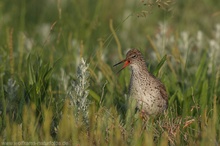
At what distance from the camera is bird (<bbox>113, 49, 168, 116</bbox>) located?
7664 mm

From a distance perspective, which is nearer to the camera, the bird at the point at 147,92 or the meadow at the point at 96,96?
the meadow at the point at 96,96

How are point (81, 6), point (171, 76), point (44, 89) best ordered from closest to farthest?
point (44, 89), point (171, 76), point (81, 6)

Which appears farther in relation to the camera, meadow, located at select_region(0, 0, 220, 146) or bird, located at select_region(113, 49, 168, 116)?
bird, located at select_region(113, 49, 168, 116)

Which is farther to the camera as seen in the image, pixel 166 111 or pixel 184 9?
pixel 184 9

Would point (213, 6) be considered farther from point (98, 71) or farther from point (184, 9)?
point (98, 71)

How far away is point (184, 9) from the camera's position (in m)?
12.6

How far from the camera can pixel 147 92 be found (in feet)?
25.5

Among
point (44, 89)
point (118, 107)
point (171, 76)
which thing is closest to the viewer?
point (44, 89)

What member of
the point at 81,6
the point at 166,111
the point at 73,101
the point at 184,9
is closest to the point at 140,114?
the point at 166,111

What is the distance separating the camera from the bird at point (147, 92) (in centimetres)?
766

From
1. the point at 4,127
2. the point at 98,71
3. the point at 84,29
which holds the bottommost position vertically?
the point at 4,127

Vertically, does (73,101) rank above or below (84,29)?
below

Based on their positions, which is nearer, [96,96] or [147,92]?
[96,96]

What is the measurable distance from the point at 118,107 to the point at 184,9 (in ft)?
17.3
